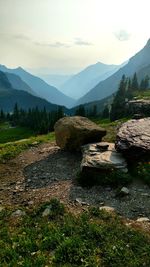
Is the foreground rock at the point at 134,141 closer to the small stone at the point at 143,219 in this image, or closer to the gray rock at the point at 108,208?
the gray rock at the point at 108,208

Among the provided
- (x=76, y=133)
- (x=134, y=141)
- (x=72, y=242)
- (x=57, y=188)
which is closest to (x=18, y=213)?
(x=57, y=188)

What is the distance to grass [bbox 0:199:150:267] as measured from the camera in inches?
460

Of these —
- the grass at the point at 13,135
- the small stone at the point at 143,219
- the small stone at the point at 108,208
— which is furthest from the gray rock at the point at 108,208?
the grass at the point at 13,135

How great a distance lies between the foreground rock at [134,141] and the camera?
20.7m

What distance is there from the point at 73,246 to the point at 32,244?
1.68m

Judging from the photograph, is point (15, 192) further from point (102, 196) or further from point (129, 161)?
point (129, 161)

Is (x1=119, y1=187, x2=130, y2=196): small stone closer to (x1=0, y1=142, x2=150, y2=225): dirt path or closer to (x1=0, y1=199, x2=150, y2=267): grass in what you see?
(x1=0, y1=142, x2=150, y2=225): dirt path

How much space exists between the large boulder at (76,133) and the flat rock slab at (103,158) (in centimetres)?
210

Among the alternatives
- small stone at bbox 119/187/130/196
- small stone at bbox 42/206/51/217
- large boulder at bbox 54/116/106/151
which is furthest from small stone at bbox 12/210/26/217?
large boulder at bbox 54/116/106/151

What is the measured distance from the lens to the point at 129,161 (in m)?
21.2

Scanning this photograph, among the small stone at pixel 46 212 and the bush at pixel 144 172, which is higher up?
the bush at pixel 144 172

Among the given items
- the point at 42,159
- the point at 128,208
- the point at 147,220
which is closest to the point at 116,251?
the point at 147,220

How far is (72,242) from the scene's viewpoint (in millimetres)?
12523

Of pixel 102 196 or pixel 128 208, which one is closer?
pixel 128 208
